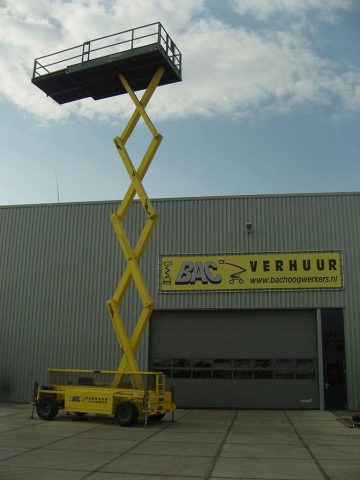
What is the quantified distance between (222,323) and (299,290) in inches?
147

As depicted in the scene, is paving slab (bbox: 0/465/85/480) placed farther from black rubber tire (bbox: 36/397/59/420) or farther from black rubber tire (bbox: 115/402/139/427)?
black rubber tire (bbox: 36/397/59/420)

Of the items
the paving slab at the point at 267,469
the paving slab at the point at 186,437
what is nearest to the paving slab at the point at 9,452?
the paving slab at the point at 186,437

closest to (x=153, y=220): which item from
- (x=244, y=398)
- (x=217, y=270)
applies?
(x=217, y=270)

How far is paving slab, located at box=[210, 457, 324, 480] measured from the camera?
9172 mm

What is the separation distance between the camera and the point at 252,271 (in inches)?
864

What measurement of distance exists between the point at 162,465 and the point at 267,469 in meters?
2.11

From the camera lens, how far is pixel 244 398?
2131 centimetres

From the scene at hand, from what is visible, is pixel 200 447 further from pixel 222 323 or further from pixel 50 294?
pixel 50 294

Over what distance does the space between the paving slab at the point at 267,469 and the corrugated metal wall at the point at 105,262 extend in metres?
11.5

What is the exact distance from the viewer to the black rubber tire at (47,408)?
16730mm

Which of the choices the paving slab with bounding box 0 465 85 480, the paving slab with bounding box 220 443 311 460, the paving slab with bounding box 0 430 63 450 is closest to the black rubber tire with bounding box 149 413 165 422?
the paving slab with bounding box 0 430 63 450

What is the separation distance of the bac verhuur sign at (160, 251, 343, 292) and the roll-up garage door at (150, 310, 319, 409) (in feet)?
4.15

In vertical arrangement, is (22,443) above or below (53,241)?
below

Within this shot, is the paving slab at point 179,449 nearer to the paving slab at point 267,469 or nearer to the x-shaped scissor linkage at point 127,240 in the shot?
the paving slab at point 267,469
